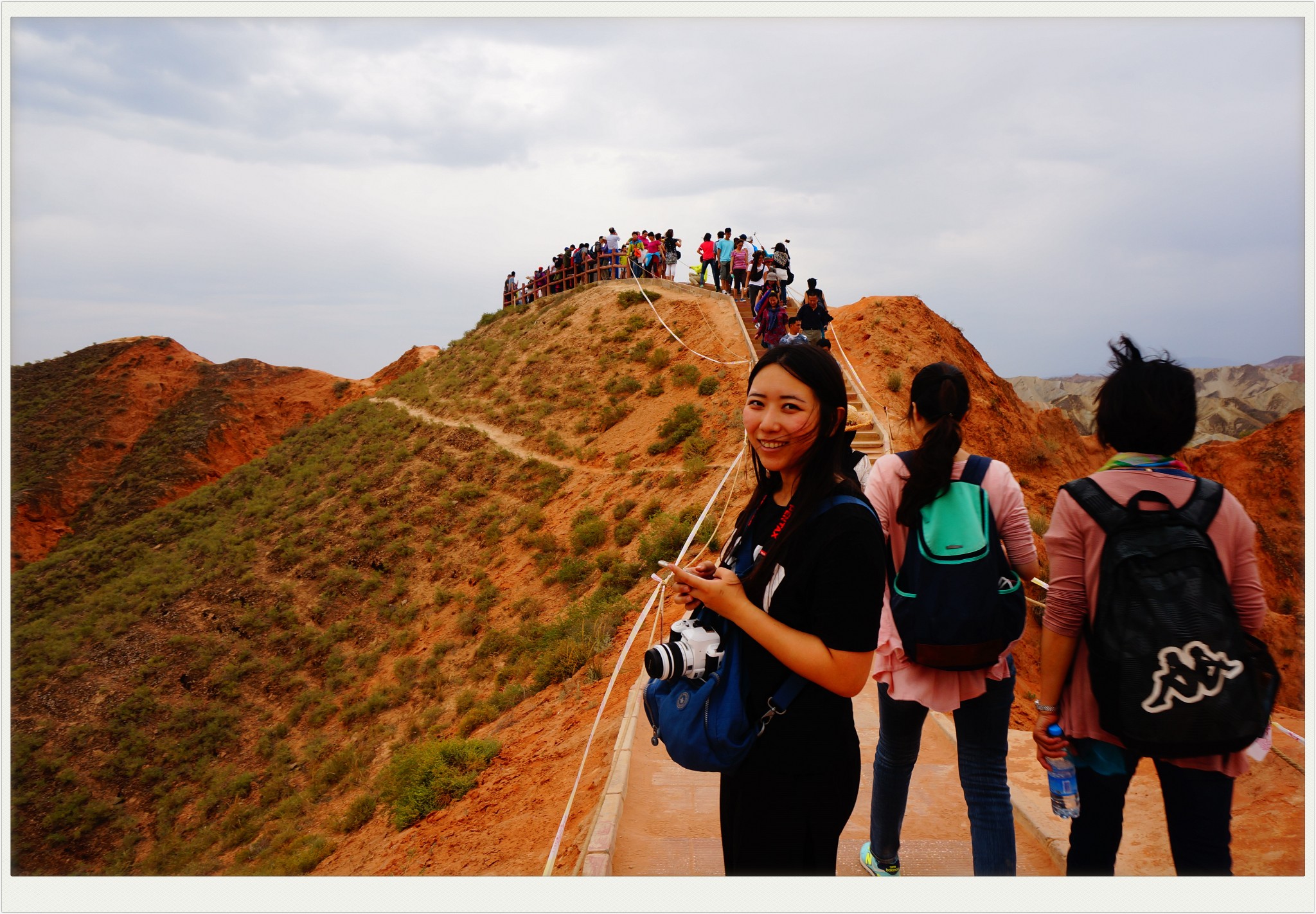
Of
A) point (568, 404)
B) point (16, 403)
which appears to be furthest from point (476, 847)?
point (16, 403)

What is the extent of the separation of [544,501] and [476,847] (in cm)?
1132

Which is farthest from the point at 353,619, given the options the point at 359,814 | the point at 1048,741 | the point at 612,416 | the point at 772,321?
the point at 1048,741

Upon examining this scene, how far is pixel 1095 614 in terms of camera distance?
6.83ft

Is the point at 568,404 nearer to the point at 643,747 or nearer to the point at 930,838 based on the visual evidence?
the point at 643,747

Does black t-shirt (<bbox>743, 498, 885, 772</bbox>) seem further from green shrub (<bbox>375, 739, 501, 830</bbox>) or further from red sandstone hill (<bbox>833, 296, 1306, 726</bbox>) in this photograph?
red sandstone hill (<bbox>833, 296, 1306, 726</bbox>)

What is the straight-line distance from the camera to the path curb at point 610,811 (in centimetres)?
350

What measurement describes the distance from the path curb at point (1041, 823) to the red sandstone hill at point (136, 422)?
37.9m

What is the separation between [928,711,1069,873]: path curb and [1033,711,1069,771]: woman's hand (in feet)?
3.53

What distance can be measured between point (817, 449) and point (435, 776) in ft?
20.8

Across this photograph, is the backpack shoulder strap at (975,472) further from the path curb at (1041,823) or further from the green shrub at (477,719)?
the green shrub at (477,719)

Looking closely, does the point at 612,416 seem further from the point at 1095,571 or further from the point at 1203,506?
the point at 1203,506

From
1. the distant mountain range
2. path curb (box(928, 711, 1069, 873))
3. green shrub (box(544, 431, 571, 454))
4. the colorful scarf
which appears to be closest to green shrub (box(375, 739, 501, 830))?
path curb (box(928, 711, 1069, 873))

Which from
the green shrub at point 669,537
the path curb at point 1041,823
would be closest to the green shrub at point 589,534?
the green shrub at point 669,537

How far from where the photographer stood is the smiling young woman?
1.72m
